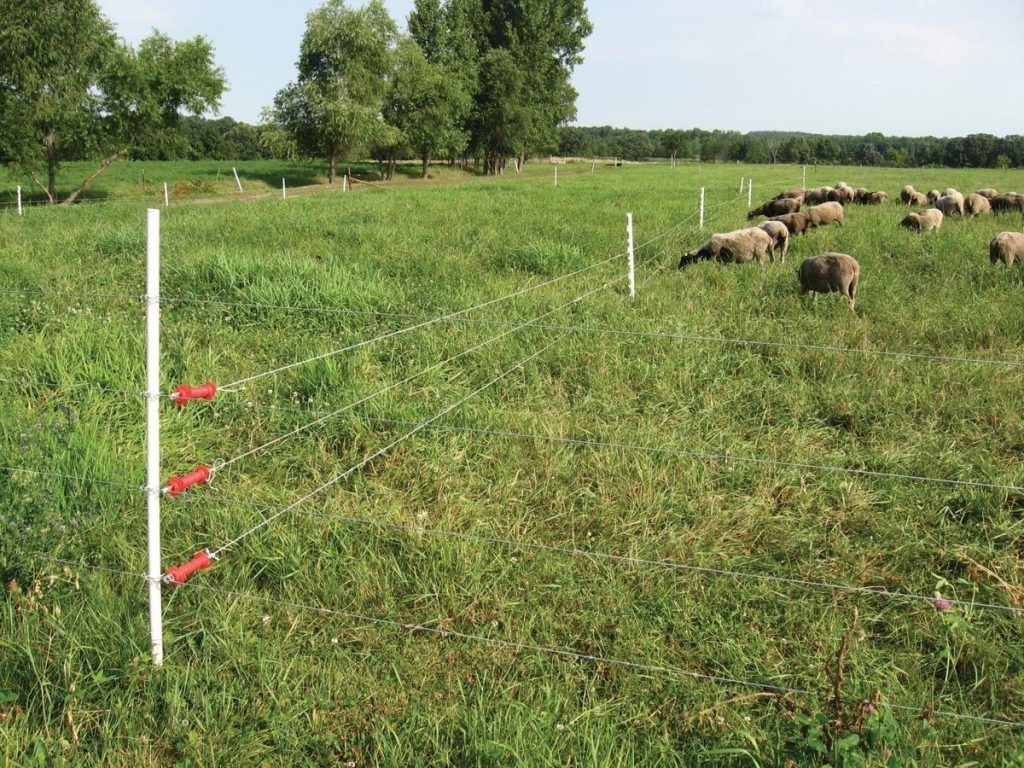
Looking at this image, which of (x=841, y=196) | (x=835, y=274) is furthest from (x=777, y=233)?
(x=841, y=196)

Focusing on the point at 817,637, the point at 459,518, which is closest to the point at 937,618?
the point at 817,637

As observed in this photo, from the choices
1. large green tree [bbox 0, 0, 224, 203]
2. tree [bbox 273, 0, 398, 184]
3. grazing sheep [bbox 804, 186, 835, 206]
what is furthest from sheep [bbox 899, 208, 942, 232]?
tree [bbox 273, 0, 398, 184]

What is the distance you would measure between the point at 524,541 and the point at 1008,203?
55.1ft

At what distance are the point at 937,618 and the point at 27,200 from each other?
114ft

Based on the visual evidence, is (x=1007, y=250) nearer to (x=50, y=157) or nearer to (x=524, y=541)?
(x=524, y=541)

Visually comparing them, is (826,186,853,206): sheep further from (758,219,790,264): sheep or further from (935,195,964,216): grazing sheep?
(758,219,790,264): sheep

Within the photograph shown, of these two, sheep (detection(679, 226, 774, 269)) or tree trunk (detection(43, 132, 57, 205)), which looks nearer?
sheep (detection(679, 226, 774, 269))

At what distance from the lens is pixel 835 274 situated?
7.41m

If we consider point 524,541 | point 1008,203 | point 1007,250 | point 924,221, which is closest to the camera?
point 524,541

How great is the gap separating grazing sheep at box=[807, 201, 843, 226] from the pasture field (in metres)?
7.84

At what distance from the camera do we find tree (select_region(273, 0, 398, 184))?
35.5 m

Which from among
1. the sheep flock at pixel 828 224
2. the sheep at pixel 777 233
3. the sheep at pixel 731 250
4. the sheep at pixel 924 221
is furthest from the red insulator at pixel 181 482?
the sheep at pixel 924 221

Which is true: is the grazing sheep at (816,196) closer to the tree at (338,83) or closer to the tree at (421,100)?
the tree at (338,83)

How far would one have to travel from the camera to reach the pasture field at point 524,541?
8.25 feet
